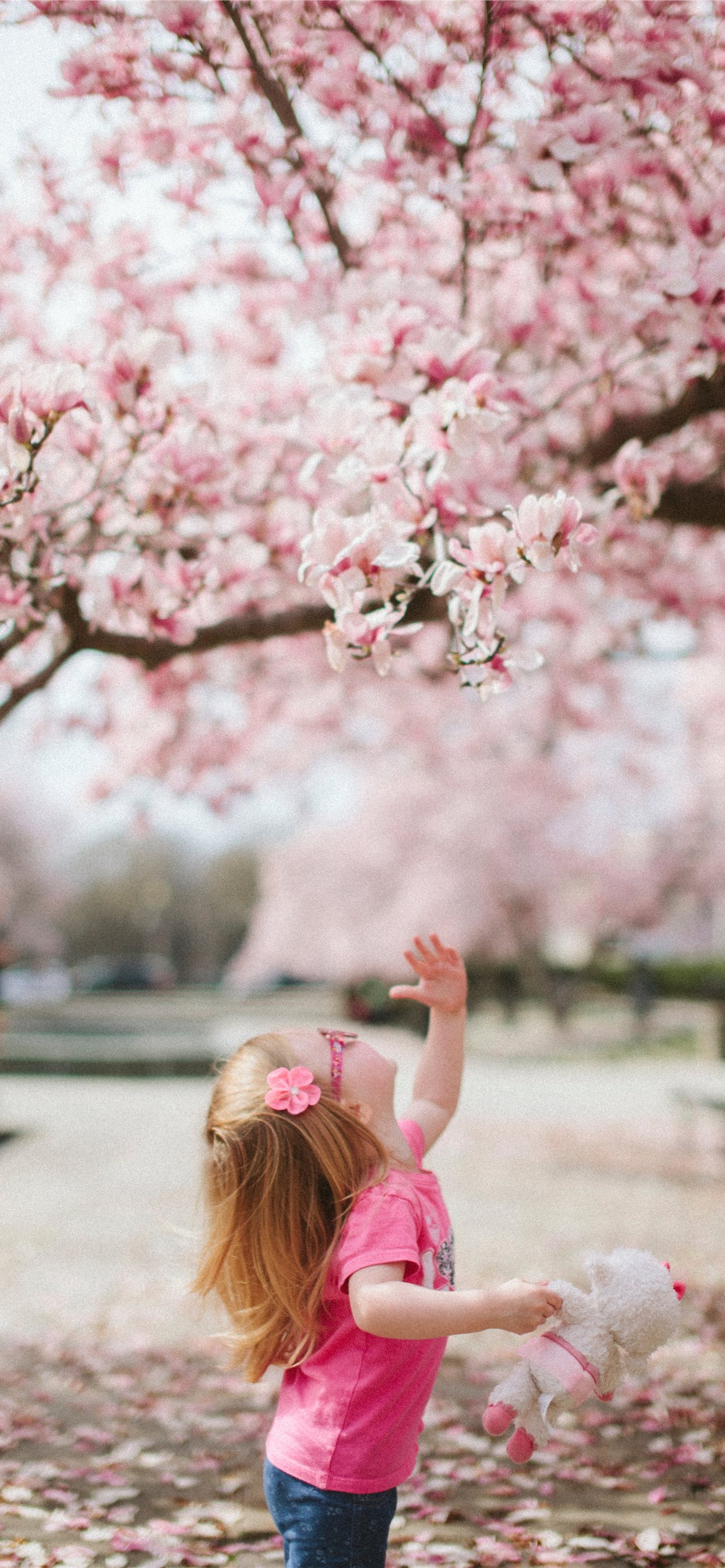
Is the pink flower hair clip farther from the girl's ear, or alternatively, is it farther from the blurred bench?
the blurred bench

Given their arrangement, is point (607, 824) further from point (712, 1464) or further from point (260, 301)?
point (712, 1464)

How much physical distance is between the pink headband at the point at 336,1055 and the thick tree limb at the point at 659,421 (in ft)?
6.68

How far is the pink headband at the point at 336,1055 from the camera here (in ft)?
6.67

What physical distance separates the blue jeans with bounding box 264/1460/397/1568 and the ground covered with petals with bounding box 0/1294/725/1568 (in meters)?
0.87

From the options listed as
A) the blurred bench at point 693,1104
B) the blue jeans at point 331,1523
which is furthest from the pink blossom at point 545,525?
the blurred bench at point 693,1104

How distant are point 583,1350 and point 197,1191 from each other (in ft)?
3.24

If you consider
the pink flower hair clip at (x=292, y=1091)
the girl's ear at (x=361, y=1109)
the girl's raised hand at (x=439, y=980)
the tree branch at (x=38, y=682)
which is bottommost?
the girl's ear at (x=361, y=1109)

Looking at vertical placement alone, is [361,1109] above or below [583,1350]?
above

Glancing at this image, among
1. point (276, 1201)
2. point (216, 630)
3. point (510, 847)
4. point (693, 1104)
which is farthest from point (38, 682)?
point (510, 847)

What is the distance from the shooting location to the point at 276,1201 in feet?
6.47

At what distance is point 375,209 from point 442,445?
7.80 feet

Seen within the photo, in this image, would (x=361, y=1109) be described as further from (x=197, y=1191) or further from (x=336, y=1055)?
(x=197, y=1191)

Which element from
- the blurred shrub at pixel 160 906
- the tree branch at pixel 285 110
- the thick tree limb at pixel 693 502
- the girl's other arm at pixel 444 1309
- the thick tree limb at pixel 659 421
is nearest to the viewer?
the girl's other arm at pixel 444 1309

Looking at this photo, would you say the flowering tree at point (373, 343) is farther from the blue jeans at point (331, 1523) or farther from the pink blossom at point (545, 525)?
the blue jeans at point (331, 1523)
